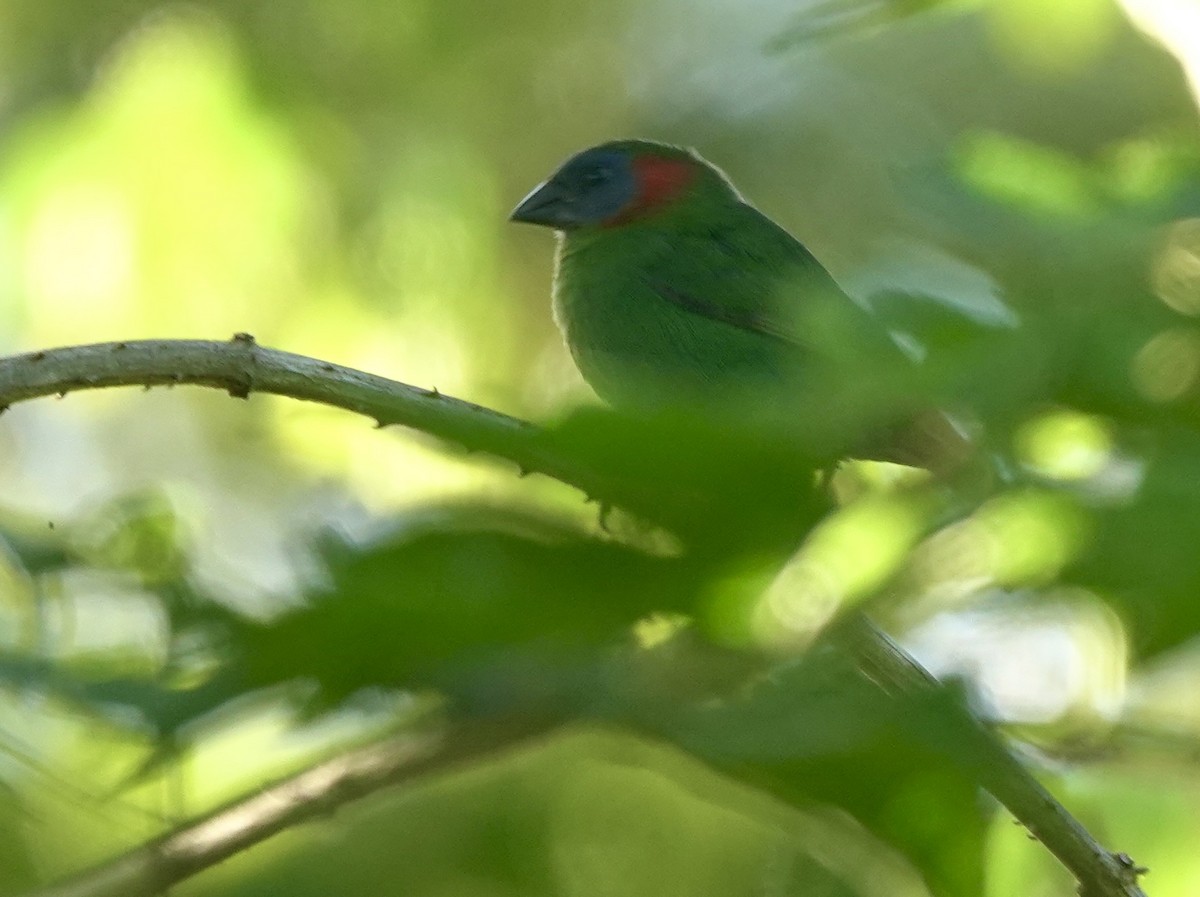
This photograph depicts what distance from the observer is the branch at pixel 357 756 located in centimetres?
76

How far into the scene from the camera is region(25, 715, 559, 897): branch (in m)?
0.80

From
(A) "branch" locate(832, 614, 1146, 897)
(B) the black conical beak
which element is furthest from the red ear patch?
(A) "branch" locate(832, 614, 1146, 897)

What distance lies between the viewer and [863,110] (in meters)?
8.23

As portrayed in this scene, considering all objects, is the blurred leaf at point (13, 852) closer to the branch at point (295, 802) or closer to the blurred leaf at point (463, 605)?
the branch at point (295, 802)

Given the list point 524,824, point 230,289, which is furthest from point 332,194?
point 524,824

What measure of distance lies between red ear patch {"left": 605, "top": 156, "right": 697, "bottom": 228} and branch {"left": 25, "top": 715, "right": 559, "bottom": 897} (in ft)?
11.7

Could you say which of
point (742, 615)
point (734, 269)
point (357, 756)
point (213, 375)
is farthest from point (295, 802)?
point (734, 269)

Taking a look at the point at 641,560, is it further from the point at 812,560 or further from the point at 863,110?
the point at 863,110

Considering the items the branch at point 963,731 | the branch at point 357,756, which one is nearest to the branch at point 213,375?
the branch at point 357,756

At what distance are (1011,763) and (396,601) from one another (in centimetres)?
34

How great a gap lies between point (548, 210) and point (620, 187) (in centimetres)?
23

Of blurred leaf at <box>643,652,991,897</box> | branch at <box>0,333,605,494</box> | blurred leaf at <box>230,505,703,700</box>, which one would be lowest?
blurred leaf at <box>643,652,991,897</box>

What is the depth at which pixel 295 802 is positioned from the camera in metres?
1.13

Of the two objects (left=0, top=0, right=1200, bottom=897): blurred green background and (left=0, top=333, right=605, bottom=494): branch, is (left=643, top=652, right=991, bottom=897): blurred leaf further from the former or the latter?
(left=0, top=333, right=605, bottom=494): branch
